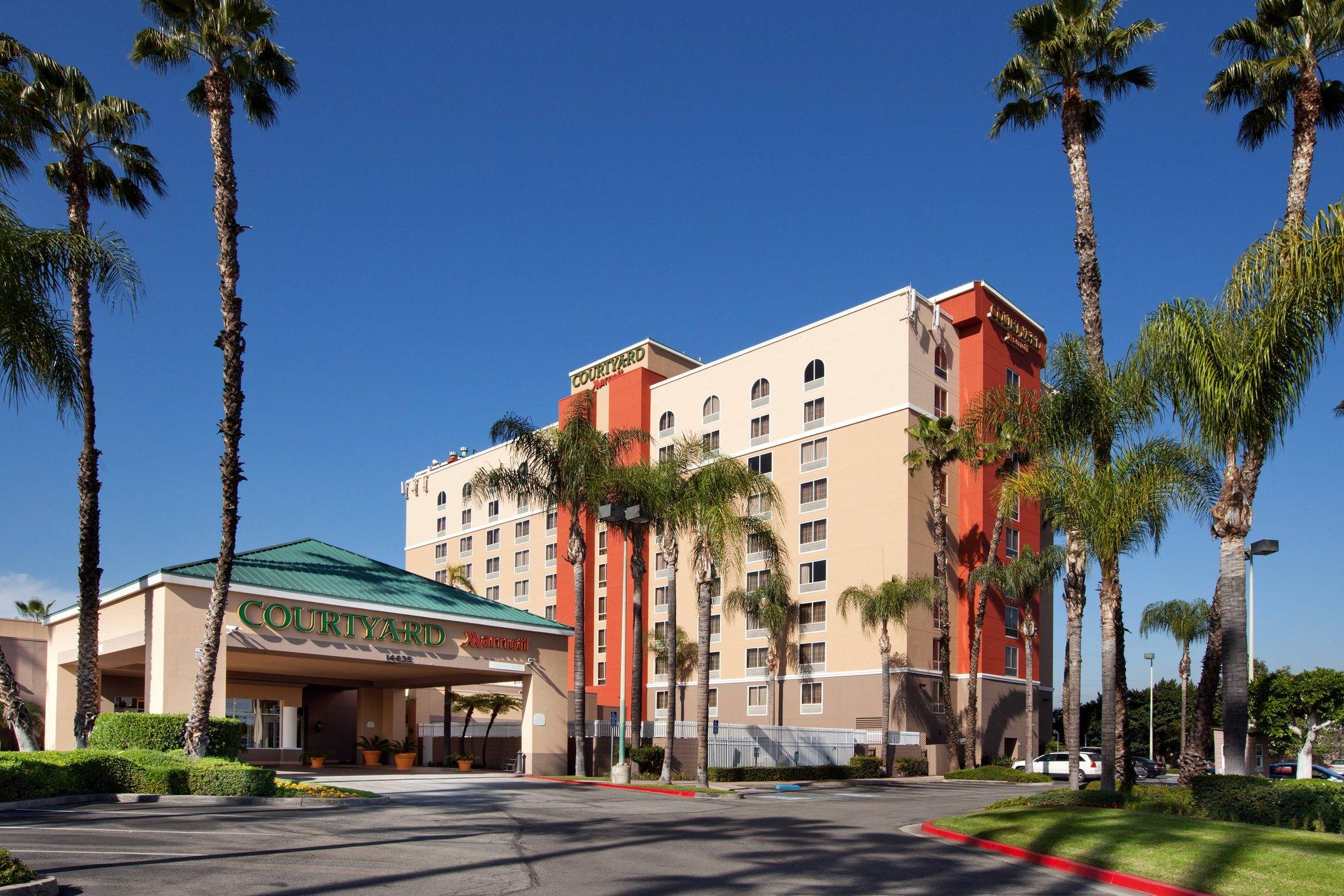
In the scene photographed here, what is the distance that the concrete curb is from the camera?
21.3 m

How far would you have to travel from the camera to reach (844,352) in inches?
2562

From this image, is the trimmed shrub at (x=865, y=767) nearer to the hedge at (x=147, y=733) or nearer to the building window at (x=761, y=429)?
the building window at (x=761, y=429)

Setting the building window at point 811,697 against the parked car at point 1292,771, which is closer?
the parked car at point 1292,771

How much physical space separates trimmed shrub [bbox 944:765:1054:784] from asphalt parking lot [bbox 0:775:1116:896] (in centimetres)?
2682

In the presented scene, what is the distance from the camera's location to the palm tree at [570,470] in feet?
134

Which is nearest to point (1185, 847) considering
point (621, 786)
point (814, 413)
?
point (621, 786)

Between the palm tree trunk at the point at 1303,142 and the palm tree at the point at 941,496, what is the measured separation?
31145mm

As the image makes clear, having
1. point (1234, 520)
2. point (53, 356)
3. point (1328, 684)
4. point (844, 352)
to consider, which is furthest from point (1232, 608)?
point (844, 352)

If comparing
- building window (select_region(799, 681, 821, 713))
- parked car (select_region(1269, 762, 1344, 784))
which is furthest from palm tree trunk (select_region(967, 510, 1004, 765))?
parked car (select_region(1269, 762, 1344, 784))

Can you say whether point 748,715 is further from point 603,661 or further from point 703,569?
point 703,569

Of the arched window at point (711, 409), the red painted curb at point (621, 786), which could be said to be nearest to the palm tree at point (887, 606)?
the arched window at point (711, 409)

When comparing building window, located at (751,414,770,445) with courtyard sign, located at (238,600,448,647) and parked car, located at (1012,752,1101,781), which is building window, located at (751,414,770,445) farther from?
courtyard sign, located at (238,600,448,647)

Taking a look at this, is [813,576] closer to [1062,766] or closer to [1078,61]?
[1062,766]

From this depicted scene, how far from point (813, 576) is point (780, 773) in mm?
20235
